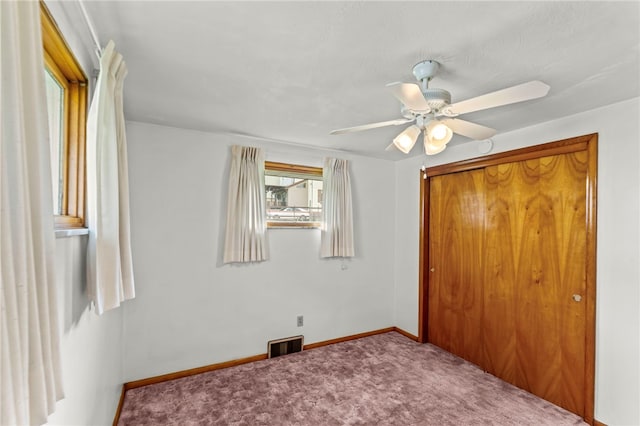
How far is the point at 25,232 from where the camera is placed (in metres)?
0.60

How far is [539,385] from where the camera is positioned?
8.32 ft

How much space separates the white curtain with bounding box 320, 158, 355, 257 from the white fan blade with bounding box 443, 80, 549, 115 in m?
2.01

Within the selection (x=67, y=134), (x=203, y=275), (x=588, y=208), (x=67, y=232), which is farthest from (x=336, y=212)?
(x=67, y=232)

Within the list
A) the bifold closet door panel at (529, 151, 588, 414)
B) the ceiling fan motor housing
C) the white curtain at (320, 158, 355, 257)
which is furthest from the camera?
the white curtain at (320, 158, 355, 257)

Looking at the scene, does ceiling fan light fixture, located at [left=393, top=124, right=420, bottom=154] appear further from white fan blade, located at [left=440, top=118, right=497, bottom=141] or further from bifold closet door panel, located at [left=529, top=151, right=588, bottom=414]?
bifold closet door panel, located at [left=529, top=151, right=588, bottom=414]

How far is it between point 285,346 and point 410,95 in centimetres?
286

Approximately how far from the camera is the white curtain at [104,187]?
1.27m

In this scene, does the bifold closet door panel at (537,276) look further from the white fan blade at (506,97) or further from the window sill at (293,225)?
the window sill at (293,225)

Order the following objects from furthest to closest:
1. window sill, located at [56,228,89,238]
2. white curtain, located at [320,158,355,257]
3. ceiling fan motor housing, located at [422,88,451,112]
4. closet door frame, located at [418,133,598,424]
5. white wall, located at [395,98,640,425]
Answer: white curtain, located at [320,158,355,257], closet door frame, located at [418,133,598,424], white wall, located at [395,98,640,425], ceiling fan motor housing, located at [422,88,451,112], window sill, located at [56,228,89,238]

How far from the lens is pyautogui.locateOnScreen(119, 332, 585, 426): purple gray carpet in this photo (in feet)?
7.29

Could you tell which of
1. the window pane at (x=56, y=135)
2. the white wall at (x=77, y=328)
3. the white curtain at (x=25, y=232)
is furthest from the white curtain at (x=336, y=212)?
the white curtain at (x=25, y=232)

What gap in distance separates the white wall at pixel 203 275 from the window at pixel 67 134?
1320mm

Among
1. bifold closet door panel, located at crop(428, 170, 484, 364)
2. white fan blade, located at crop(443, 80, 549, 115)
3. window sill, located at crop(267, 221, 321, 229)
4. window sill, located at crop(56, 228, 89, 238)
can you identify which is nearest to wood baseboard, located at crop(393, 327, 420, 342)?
bifold closet door panel, located at crop(428, 170, 484, 364)

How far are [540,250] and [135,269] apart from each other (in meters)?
3.54
